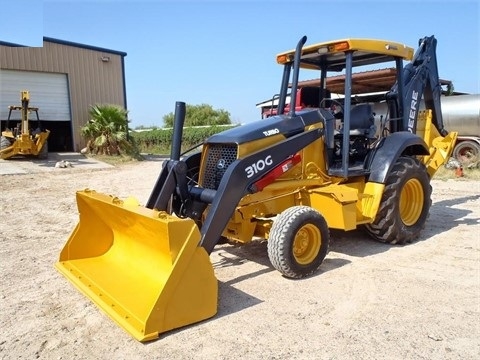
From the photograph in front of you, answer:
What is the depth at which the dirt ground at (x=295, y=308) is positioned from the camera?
3139 mm

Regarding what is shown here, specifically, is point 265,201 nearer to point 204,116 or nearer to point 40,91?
point 40,91

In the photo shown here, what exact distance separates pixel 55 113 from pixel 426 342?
20871 mm

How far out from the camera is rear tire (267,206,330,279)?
4.27 metres

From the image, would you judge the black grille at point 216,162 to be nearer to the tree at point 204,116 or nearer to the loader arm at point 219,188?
the loader arm at point 219,188

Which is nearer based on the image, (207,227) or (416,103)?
(207,227)

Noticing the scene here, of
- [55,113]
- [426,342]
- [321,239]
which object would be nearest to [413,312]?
[426,342]

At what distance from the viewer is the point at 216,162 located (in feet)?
15.8

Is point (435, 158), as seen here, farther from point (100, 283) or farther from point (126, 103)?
point (126, 103)

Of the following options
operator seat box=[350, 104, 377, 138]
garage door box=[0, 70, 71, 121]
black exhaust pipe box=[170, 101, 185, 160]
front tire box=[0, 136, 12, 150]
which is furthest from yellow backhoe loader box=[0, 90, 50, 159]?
operator seat box=[350, 104, 377, 138]

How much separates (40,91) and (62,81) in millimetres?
1108

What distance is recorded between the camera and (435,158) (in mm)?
6922

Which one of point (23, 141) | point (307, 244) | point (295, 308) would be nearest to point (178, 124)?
point (307, 244)

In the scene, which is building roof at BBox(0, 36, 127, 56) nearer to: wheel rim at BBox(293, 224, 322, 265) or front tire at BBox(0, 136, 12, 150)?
front tire at BBox(0, 136, 12, 150)

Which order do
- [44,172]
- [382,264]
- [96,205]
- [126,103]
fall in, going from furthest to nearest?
[126,103] → [44,172] → [382,264] → [96,205]
